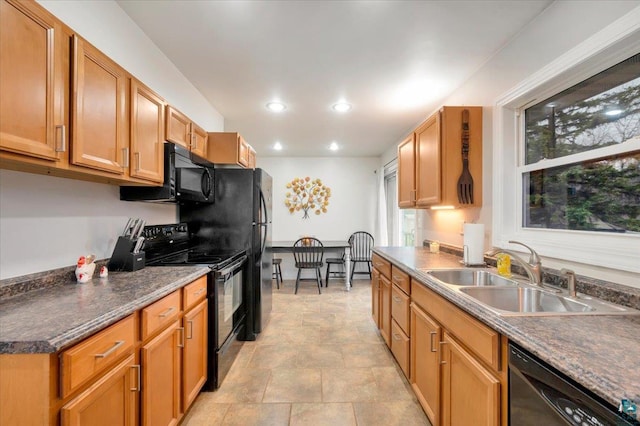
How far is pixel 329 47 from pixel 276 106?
1.18m

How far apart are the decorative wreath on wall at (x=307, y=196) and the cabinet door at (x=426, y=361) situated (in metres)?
3.75

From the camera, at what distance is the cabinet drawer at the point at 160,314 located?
124 cm

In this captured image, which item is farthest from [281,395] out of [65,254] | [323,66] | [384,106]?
[384,106]

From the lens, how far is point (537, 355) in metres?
0.82

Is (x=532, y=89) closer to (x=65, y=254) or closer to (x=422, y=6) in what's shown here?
(x=422, y=6)

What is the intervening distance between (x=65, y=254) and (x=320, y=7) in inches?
76.4

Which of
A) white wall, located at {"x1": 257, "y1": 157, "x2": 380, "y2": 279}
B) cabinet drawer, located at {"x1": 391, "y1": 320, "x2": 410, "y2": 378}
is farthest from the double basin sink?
white wall, located at {"x1": 257, "y1": 157, "x2": 380, "y2": 279}

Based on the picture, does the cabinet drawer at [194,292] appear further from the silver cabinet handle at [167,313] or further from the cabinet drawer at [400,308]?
the cabinet drawer at [400,308]

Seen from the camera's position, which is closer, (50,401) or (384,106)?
(50,401)

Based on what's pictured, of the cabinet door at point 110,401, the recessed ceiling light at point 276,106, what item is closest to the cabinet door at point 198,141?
the recessed ceiling light at point 276,106

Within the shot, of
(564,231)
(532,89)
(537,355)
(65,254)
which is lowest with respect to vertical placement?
(537,355)

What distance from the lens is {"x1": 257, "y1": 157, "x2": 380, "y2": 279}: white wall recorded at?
5449mm

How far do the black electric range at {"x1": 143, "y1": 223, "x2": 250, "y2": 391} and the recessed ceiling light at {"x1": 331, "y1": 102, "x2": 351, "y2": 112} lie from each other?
6.02 feet

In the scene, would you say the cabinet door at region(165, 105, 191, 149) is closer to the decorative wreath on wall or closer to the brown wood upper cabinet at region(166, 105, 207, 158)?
the brown wood upper cabinet at region(166, 105, 207, 158)
